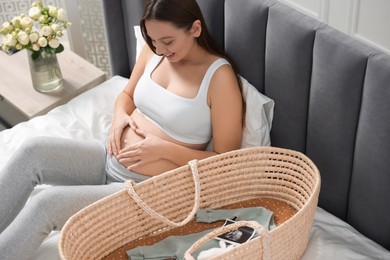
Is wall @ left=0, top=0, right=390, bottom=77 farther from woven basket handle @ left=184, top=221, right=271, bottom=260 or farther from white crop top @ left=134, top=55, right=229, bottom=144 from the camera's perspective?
woven basket handle @ left=184, top=221, right=271, bottom=260

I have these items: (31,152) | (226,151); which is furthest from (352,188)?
(31,152)

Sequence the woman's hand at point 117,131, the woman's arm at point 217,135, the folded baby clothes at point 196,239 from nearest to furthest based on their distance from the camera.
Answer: the folded baby clothes at point 196,239 → the woman's arm at point 217,135 → the woman's hand at point 117,131

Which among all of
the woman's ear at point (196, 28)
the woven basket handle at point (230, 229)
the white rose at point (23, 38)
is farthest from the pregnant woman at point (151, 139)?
the white rose at point (23, 38)

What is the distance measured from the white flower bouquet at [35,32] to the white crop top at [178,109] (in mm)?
462

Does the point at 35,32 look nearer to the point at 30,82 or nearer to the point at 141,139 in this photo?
the point at 30,82

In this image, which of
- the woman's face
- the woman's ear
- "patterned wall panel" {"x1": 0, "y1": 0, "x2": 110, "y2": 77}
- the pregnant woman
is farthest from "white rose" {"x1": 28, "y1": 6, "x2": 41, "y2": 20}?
the woman's ear

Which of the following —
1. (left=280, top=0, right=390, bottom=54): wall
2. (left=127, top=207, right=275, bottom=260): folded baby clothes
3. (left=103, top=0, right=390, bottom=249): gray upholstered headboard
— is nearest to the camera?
(left=103, top=0, right=390, bottom=249): gray upholstered headboard

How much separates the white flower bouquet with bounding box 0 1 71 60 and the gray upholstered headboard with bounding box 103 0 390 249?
601mm

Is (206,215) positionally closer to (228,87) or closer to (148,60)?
(228,87)

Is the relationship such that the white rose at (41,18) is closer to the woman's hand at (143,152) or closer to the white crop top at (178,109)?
the white crop top at (178,109)

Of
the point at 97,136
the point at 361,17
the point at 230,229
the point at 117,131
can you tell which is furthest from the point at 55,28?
the point at 361,17

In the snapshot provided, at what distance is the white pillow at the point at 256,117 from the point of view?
188cm

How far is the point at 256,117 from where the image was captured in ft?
6.20

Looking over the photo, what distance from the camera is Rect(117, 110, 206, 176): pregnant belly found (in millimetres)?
1885
